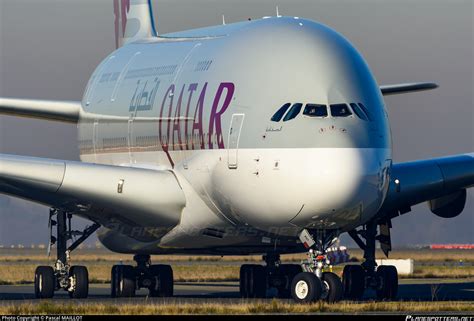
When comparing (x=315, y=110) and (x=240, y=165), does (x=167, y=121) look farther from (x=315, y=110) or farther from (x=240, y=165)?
(x=315, y=110)

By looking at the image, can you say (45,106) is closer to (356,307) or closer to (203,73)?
(203,73)

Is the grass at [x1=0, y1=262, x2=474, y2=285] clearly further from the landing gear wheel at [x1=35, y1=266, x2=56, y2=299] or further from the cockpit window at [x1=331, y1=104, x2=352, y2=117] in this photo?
the cockpit window at [x1=331, y1=104, x2=352, y2=117]

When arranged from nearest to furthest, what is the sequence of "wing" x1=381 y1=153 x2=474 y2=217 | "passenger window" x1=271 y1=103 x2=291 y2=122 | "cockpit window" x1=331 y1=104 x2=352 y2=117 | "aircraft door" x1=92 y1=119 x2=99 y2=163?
"cockpit window" x1=331 y1=104 x2=352 y2=117 → "passenger window" x1=271 y1=103 x2=291 y2=122 → "wing" x1=381 y1=153 x2=474 y2=217 → "aircraft door" x1=92 y1=119 x2=99 y2=163

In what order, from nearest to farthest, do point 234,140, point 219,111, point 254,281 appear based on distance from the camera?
point 234,140
point 219,111
point 254,281

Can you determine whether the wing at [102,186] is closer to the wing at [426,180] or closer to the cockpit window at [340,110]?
the cockpit window at [340,110]

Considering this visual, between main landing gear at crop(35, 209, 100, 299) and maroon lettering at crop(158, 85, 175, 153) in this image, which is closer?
maroon lettering at crop(158, 85, 175, 153)

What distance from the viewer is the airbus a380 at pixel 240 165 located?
32281 millimetres

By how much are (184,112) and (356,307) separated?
8.06 metres

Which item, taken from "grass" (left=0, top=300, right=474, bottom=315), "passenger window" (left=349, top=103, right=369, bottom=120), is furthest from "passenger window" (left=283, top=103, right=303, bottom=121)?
"grass" (left=0, top=300, right=474, bottom=315)

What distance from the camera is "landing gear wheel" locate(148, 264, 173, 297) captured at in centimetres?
4144

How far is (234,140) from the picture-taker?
111 ft

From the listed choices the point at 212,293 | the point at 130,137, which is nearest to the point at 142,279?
the point at 212,293

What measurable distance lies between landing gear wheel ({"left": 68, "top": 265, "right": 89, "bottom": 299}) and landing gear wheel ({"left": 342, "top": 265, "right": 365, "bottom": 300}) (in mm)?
7306

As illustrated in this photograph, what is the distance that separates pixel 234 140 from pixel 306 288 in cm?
399
